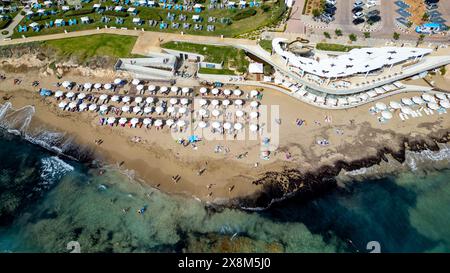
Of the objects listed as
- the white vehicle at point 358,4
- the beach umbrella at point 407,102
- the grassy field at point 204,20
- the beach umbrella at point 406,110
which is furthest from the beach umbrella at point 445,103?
the grassy field at point 204,20

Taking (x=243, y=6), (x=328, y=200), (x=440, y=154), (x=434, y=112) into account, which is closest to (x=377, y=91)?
(x=434, y=112)

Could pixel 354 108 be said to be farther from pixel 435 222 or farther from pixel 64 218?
pixel 64 218

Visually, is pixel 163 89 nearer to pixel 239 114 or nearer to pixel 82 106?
pixel 82 106

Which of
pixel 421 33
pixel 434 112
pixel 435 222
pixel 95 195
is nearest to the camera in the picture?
pixel 435 222

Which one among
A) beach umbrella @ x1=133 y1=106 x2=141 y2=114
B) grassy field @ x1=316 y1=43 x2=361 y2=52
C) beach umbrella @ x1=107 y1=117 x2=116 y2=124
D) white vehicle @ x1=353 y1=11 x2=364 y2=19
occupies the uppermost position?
white vehicle @ x1=353 y1=11 x2=364 y2=19

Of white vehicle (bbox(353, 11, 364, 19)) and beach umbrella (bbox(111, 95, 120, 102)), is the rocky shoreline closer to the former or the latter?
beach umbrella (bbox(111, 95, 120, 102))

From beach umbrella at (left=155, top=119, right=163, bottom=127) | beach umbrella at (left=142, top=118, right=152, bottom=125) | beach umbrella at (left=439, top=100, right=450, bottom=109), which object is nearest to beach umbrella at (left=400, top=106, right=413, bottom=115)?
beach umbrella at (left=439, top=100, right=450, bottom=109)

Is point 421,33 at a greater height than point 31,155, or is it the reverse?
point 421,33
